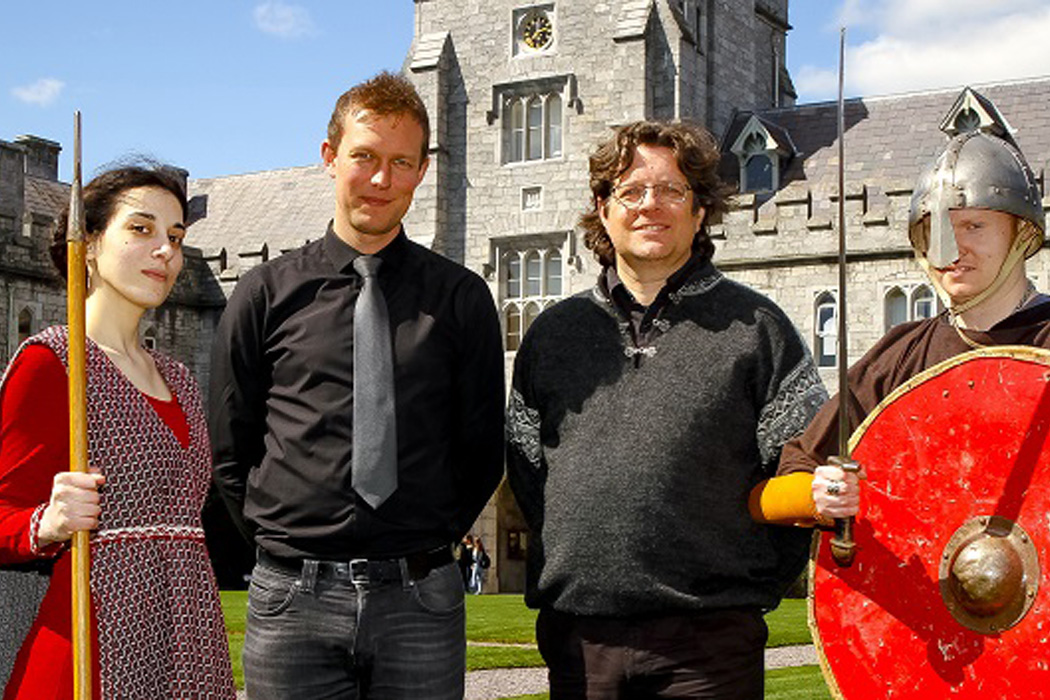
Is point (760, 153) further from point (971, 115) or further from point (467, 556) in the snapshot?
point (467, 556)

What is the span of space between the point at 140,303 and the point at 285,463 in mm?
527

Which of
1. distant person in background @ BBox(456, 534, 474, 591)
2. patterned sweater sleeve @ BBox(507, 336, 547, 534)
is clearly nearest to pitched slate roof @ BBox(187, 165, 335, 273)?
distant person in background @ BBox(456, 534, 474, 591)

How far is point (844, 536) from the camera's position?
3.21 metres

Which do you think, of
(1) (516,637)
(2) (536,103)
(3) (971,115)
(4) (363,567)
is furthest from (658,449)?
(2) (536,103)

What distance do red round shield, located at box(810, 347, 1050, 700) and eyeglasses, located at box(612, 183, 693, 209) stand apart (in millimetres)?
822

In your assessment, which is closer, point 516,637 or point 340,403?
point 340,403

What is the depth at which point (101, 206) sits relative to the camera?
360cm

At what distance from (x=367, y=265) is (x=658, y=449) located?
0.85 metres

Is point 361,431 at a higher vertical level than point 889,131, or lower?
lower

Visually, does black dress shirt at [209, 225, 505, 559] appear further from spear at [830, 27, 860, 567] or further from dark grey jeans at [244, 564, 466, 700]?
spear at [830, 27, 860, 567]

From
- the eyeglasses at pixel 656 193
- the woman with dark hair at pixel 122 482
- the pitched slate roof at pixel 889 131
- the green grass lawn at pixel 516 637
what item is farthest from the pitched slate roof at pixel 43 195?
the eyeglasses at pixel 656 193

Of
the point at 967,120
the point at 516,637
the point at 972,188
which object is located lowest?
the point at 516,637

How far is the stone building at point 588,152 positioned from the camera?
843 inches

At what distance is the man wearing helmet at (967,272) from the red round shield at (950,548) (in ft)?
0.69
